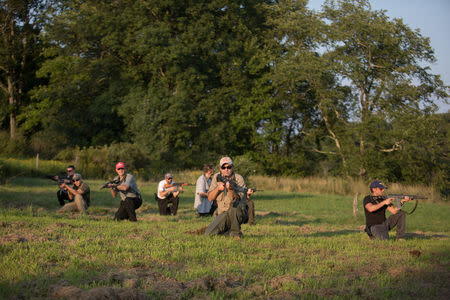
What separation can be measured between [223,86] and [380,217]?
3652cm

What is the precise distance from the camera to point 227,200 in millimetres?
10289

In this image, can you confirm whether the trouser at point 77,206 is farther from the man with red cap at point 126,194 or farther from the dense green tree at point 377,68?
the dense green tree at point 377,68

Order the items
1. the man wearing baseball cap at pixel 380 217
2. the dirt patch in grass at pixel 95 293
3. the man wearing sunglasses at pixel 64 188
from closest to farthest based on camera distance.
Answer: the dirt patch in grass at pixel 95 293
the man wearing baseball cap at pixel 380 217
the man wearing sunglasses at pixel 64 188

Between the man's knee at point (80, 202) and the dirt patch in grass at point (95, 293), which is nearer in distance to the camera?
the dirt patch in grass at point (95, 293)

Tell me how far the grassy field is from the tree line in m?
28.7

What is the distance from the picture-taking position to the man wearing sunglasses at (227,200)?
9953 millimetres

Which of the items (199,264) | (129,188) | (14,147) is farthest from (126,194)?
(14,147)

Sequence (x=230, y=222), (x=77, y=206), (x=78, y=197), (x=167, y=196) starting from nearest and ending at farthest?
(x=230, y=222) < (x=78, y=197) < (x=77, y=206) < (x=167, y=196)

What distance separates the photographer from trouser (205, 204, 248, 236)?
33.6 feet

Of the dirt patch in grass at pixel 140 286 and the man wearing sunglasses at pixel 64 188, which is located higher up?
the man wearing sunglasses at pixel 64 188

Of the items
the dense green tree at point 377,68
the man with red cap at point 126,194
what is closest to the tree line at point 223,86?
the dense green tree at point 377,68

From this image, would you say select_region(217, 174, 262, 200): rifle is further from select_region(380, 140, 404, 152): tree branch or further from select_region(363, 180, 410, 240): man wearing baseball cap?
select_region(380, 140, 404, 152): tree branch

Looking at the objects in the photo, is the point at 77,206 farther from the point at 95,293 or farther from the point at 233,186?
the point at 95,293

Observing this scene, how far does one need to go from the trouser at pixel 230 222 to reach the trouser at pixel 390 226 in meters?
3.14
